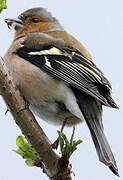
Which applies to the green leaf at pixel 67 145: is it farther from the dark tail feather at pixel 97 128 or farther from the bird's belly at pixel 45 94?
the bird's belly at pixel 45 94

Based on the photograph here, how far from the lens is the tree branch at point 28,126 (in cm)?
242

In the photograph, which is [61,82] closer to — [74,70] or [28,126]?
[74,70]

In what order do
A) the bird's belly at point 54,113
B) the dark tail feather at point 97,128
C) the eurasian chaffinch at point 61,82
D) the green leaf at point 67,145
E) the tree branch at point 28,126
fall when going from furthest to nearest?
the bird's belly at point 54,113 → the eurasian chaffinch at point 61,82 → the dark tail feather at point 97,128 → the tree branch at point 28,126 → the green leaf at point 67,145

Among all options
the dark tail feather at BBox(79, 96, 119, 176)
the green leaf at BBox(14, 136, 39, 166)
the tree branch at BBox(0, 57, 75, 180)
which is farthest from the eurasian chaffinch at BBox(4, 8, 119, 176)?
the green leaf at BBox(14, 136, 39, 166)

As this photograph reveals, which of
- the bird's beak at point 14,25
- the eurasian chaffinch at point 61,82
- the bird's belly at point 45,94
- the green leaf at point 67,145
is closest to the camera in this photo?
the green leaf at point 67,145

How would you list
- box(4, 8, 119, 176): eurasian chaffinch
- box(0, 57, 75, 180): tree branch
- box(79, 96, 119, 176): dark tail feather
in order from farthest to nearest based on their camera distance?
box(4, 8, 119, 176): eurasian chaffinch → box(79, 96, 119, 176): dark tail feather → box(0, 57, 75, 180): tree branch

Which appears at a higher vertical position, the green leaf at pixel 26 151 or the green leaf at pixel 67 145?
the green leaf at pixel 26 151

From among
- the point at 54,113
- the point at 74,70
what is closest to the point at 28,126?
the point at 54,113

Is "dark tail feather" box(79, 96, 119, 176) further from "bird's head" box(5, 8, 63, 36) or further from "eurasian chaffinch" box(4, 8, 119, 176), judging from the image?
"bird's head" box(5, 8, 63, 36)

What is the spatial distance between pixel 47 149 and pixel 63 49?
4.35 ft

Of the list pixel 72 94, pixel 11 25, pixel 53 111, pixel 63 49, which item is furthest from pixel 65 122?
pixel 11 25

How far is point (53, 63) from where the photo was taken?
332cm

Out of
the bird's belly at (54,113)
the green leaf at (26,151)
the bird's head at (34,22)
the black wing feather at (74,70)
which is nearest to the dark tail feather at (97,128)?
the black wing feather at (74,70)

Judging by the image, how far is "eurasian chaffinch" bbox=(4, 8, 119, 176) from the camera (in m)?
3.00
